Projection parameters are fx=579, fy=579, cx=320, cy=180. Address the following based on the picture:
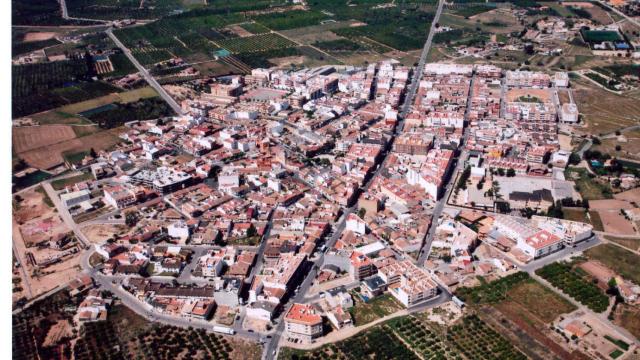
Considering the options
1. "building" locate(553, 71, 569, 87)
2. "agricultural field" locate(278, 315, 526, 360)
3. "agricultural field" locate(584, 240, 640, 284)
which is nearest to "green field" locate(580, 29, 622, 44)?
"building" locate(553, 71, 569, 87)

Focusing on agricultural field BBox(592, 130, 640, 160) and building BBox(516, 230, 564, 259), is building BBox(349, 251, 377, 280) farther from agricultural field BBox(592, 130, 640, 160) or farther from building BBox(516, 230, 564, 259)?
agricultural field BBox(592, 130, 640, 160)

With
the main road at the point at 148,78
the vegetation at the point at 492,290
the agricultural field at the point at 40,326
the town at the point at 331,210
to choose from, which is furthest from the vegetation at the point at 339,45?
the agricultural field at the point at 40,326

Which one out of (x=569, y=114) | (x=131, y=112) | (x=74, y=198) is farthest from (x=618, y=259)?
(x=131, y=112)

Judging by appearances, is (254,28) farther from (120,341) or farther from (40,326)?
(120,341)

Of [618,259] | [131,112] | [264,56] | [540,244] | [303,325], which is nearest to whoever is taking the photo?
[303,325]

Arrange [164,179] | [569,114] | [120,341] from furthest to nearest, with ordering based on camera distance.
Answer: [569,114] < [164,179] < [120,341]

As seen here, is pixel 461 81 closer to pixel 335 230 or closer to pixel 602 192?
pixel 602 192

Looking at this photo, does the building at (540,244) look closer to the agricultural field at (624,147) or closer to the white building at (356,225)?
the white building at (356,225)
